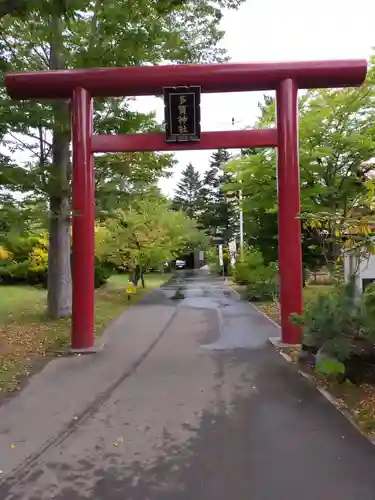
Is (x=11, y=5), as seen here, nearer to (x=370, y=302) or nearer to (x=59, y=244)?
(x=370, y=302)

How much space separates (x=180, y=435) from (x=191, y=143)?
6.09m

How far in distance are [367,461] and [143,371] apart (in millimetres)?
4017

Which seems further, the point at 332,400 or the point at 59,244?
the point at 59,244

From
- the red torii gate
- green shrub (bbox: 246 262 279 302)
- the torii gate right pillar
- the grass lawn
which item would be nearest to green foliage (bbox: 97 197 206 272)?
the grass lawn

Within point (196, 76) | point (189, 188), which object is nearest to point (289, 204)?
point (196, 76)

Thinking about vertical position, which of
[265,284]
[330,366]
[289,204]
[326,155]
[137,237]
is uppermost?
[326,155]

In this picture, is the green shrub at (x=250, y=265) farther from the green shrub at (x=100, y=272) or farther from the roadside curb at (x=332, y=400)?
the roadside curb at (x=332, y=400)

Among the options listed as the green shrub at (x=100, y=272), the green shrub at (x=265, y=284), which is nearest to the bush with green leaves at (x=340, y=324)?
the green shrub at (x=265, y=284)

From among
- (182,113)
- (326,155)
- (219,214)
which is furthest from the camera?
(219,214)

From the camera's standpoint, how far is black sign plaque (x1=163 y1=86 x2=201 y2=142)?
356 inches

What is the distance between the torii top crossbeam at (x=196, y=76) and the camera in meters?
8.91

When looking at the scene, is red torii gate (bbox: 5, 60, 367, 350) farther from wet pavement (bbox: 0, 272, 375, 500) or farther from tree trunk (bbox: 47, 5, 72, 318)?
tree trunk (bbox: 47, 5, 72, 318)

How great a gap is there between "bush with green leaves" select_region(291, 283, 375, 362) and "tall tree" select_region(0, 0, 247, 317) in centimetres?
491

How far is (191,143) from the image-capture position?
9.35 m
